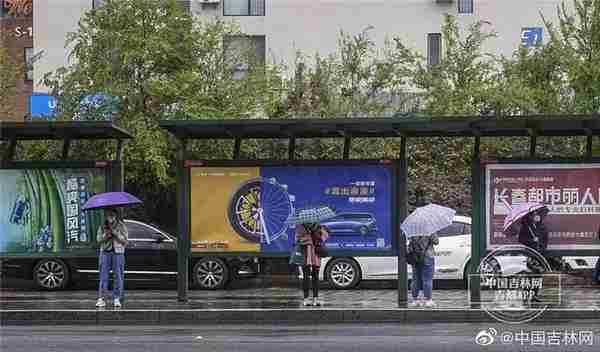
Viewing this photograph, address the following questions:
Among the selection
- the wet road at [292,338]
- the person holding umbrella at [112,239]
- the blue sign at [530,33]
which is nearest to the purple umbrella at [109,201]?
the person holding umbrella at [112,239]

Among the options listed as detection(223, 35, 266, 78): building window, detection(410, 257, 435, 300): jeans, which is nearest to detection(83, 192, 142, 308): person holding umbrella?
detection(410, 257, 435, 300): jeans

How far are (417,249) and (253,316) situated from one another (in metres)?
2.98

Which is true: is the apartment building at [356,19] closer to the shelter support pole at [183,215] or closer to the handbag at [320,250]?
the shelter support pole at [183,215]

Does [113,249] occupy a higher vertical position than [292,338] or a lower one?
higher

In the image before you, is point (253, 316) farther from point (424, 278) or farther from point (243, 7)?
point (243, 7)

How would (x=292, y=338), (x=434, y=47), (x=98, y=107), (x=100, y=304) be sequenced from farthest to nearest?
(x=434, y=47) < (x=98, y=107) < (x=100, y=304) < (x=292, y=338)

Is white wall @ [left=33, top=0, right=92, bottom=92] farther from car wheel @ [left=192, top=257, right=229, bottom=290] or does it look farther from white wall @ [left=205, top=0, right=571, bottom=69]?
car wheel @ [left=192, top=257, right=229, bottom=290]

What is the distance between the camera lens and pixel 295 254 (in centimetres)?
1866

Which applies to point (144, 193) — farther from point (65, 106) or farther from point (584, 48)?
point (584, 48)

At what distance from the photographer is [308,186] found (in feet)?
64.5

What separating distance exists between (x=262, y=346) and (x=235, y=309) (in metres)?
4.39

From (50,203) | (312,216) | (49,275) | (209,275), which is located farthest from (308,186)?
(49,275)

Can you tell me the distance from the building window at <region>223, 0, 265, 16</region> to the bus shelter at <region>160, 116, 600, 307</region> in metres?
23.6

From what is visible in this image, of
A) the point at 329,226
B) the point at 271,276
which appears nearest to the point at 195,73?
the point at 271,276
